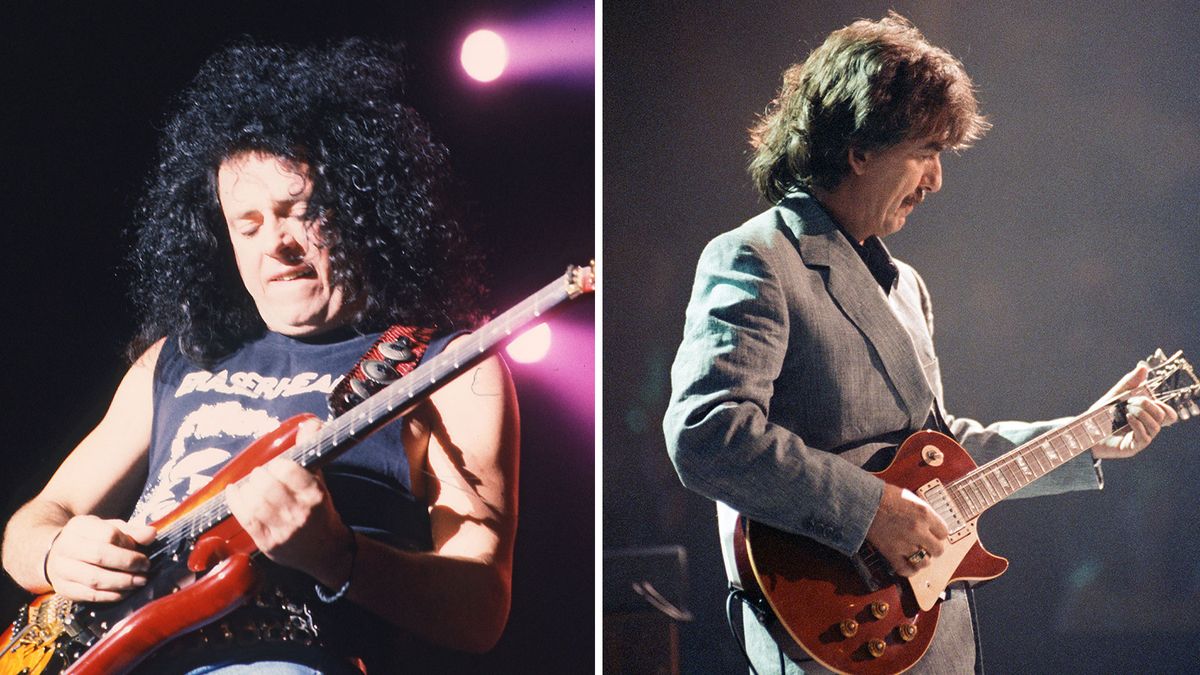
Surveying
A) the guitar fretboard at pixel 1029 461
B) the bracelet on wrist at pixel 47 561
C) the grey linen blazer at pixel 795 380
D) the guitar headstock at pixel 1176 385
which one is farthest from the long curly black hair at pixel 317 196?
the guitar headstock at pixel 1176 385

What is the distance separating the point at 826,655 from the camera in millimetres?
1614

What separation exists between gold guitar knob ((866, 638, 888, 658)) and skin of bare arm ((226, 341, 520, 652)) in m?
0.69

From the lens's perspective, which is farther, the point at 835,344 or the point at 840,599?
the point at 835,344

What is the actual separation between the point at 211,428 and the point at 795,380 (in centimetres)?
102

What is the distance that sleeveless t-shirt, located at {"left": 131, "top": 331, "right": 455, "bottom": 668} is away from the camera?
1725 mm

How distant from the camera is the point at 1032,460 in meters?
1.98

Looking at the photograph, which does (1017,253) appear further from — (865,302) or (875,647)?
(875,647)

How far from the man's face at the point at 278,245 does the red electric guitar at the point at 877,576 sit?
0.85 meters

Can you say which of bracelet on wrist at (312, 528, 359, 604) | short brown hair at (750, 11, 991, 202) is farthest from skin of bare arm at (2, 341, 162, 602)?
short brown hair at (750, 11, 991, 202)

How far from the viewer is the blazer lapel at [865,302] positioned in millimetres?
1794

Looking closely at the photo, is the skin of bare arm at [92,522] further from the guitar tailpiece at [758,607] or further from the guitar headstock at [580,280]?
the guitar tailpiece at [758,607]

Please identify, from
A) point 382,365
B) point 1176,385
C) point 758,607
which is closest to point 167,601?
point 382,365

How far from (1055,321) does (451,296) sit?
1483mm

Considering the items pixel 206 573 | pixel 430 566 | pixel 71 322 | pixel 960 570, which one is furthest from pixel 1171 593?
pixel 71 322
